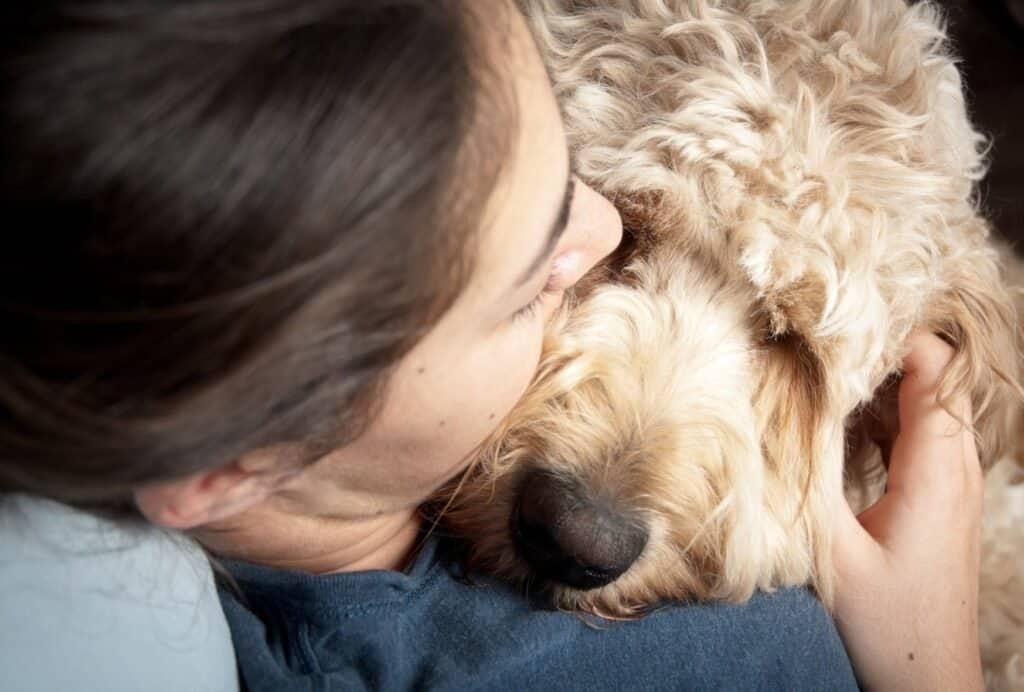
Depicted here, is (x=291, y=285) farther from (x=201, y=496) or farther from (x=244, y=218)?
(x=201, y=496)

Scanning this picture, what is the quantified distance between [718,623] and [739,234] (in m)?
0.60

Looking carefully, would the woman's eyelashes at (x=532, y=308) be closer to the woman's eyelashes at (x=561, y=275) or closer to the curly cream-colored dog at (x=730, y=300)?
the woman's eyelashes at (x=561, y=275)

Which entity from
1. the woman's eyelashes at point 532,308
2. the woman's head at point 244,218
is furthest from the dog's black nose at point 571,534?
the woman's head at point 244,218

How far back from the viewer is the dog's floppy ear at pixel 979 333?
179 cm

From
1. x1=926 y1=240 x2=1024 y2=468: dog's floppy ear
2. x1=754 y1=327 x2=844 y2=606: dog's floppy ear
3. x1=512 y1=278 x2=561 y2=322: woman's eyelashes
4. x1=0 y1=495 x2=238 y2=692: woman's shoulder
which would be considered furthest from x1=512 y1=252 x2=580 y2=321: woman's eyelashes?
x1=926 y1=240 x2=1024 y2=468: dog's floppy ear

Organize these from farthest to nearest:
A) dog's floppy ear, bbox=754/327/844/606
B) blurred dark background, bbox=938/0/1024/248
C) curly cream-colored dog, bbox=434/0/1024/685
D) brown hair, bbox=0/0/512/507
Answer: blurred dark background, bbox=938/0/1024/248 → dog's floppy ear, bbox=754/327/844/606 → curly cream-colored dog, bbox=434/0/1024/685 → brown hair, bbox=0/0/512/507

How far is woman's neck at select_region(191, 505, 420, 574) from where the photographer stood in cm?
137

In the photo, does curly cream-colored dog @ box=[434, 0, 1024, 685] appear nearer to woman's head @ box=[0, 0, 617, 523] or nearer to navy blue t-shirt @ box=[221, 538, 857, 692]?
navy blue t-shirt @ box=[221, 538, 857, 692]

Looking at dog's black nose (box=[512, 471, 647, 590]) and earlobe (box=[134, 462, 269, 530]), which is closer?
earlobe (box=[134, 462, 269, 530])

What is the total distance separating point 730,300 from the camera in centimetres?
173

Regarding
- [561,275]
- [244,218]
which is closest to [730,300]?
[561,275]

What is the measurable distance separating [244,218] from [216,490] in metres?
0.40

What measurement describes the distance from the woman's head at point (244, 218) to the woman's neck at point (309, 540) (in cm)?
24

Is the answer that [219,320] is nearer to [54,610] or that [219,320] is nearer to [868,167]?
[54,610]
